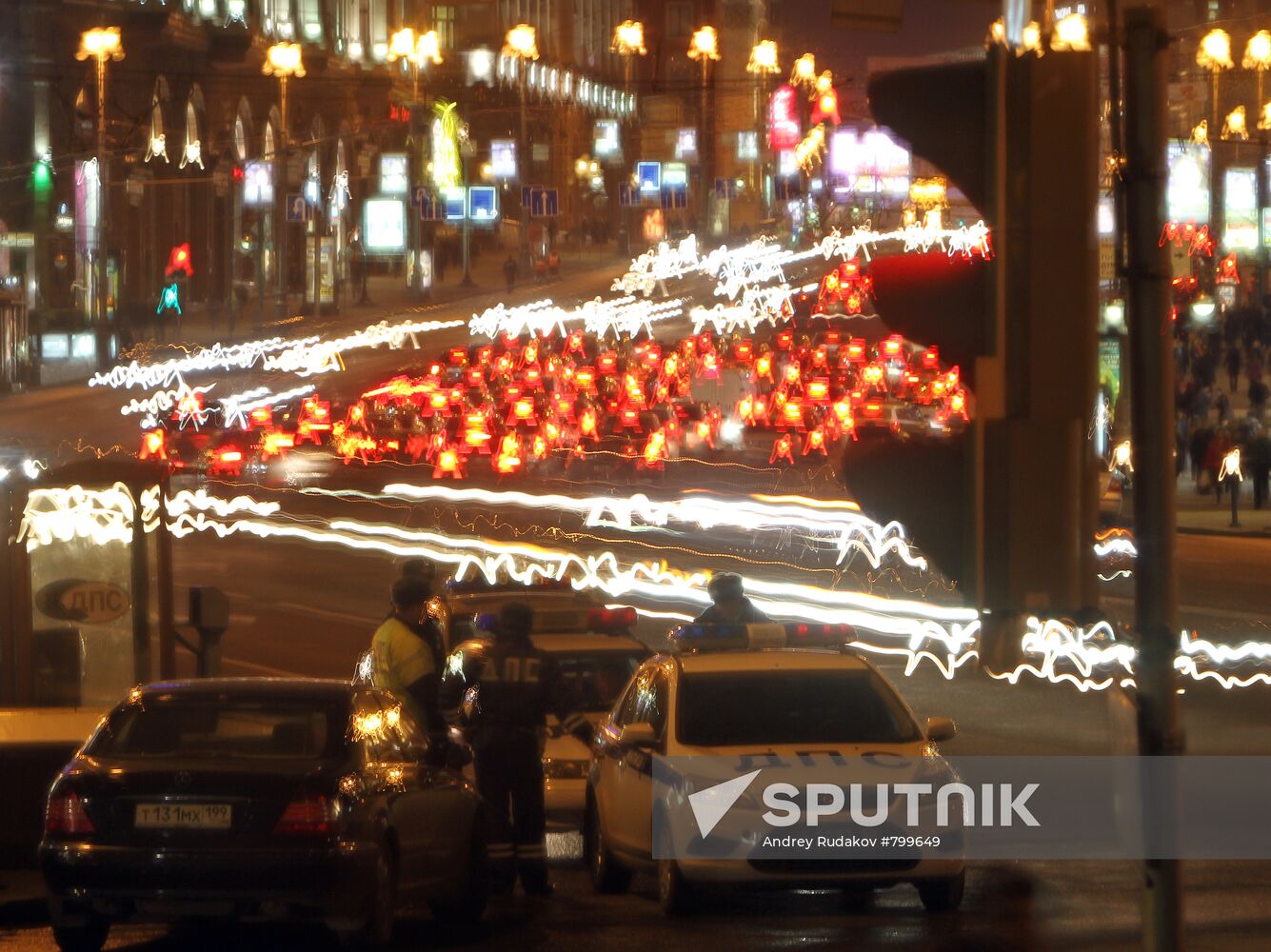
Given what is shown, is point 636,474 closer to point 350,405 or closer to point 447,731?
point 350,405

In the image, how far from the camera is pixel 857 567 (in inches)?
1172

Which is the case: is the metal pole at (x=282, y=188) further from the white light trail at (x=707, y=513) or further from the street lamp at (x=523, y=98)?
the white light trail at (x=707, y=513)

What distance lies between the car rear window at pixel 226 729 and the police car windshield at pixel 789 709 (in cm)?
193

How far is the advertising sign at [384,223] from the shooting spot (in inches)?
2474

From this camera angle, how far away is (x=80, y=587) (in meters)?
14.2

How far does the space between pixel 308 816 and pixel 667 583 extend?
1862cm

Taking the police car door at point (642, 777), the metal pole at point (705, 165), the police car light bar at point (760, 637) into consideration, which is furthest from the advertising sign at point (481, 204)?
the metal pole at point (705, 165)

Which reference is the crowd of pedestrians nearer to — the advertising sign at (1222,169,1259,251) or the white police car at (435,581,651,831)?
the advertising sign at (1222,169,1259,251)

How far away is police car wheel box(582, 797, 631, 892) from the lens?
1162cm

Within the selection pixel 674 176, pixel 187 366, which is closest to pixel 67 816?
pixel 187 366

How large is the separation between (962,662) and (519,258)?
68.0 m

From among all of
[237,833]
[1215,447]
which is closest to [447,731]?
[237,833]

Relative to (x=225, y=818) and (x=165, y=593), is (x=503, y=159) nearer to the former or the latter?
(x=165, y=593)

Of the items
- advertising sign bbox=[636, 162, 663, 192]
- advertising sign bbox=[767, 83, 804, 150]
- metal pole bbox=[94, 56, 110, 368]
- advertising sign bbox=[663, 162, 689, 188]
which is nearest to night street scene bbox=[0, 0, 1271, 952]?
metal pole bbox=[94, 56, 110, 368]
